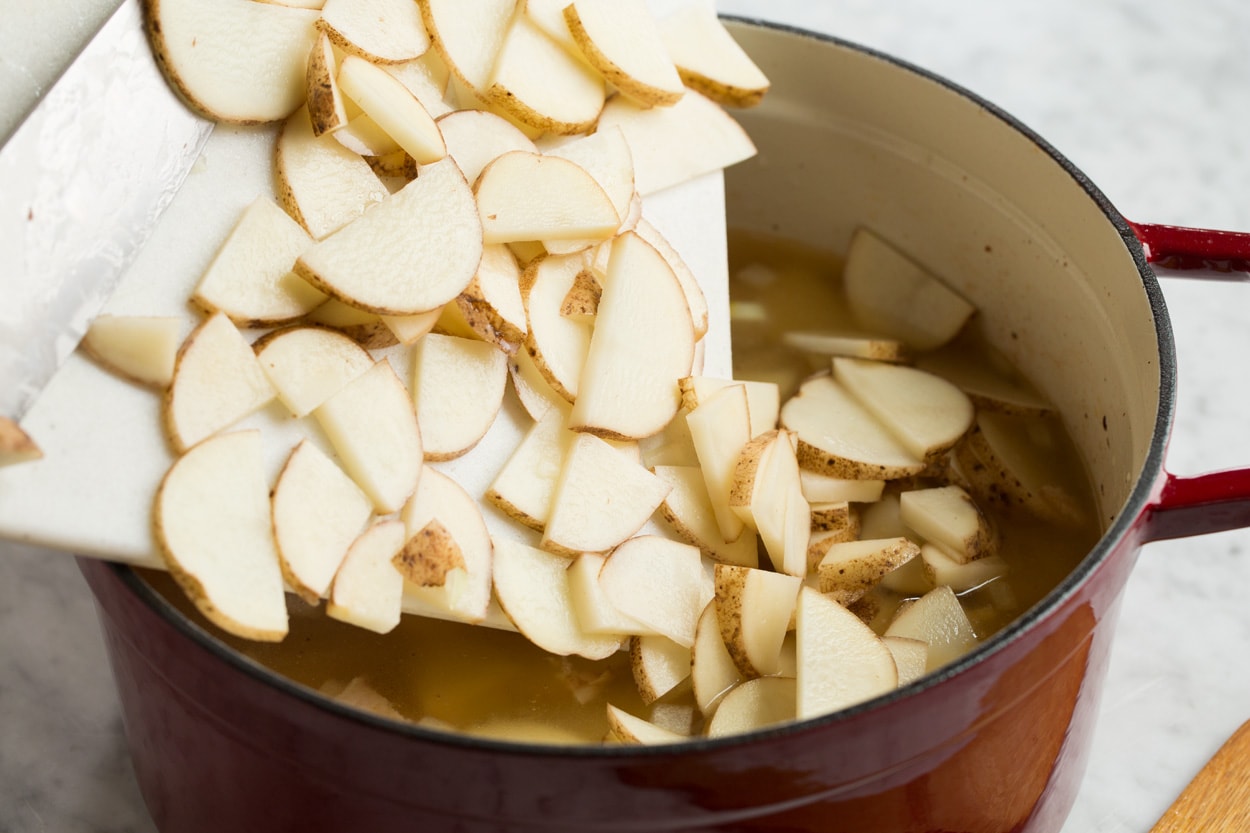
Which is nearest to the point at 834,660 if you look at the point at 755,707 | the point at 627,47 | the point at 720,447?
the point at 755,707

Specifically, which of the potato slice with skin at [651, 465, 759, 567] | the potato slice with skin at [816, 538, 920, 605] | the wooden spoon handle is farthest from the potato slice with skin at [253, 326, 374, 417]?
the wooden spoon handle

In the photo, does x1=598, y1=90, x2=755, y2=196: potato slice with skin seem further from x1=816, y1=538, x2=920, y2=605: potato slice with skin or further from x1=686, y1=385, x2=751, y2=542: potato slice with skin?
x1=816, y1=538, x2=920, y2=605: potato slice with skin

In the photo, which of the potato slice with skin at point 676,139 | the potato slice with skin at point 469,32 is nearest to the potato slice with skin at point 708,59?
the potato slice with skin at point 676,139

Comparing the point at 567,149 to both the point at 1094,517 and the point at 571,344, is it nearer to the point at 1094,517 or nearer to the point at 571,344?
the point at 571,344

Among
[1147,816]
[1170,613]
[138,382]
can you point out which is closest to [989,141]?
[1170,613]

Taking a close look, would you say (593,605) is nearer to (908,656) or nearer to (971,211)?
(908,656)

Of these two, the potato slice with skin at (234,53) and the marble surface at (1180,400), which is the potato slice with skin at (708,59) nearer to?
the marble surface at (1180,400)
